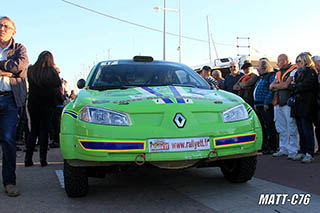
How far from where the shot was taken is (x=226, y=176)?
13.3ft

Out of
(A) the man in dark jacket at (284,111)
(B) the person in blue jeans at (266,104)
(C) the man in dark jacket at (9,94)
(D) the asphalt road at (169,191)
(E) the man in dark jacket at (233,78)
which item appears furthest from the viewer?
(E) the man in dark jacket at (233,78)

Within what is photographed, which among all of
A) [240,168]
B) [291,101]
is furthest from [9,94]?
[291,101]

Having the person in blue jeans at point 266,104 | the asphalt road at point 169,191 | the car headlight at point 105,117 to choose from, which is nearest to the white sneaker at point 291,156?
the asphalt road at point 169,191

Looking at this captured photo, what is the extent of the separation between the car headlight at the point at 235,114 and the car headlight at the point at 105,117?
3.15 feet

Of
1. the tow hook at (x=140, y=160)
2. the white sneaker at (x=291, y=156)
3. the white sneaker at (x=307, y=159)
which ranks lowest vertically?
the white sneaker at (x=291, y=156)

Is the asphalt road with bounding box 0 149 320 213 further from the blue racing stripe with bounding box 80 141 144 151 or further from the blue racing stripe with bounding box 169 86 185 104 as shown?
the blue racing stripe with bounding box 169 86 185 104

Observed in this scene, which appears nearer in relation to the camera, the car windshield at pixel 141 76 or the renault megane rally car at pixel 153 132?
the renault megane rally car at pixel 153 132

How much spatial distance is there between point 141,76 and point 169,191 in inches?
59.4

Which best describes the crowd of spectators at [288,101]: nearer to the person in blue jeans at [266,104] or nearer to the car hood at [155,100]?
the person in blue jeans at [266,104]

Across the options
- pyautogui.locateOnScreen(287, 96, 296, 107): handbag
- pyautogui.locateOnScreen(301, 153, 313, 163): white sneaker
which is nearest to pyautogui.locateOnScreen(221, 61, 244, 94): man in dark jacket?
pyautogui.locateOnScreen(287, 96, 296, 107): handbag

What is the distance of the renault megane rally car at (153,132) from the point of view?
3.00 m

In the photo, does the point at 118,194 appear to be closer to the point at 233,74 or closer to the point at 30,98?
the point at 30,98

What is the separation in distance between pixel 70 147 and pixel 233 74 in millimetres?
5400

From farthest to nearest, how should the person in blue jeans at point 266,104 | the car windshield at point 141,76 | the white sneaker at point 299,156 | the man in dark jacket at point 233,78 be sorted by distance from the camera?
the man in dark jacket at point 233,78, the person in blue jeans at point 266,104, the white sneaker at point 299,156, the car windshield at point 141,76
